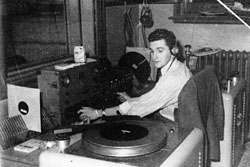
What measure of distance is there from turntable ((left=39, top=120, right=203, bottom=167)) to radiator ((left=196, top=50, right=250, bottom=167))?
4.01ft

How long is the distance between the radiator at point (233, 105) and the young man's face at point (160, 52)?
59 cm

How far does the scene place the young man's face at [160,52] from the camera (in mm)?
2527

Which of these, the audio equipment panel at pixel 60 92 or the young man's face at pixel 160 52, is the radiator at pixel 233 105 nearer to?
the young man's face at pixel 160 52

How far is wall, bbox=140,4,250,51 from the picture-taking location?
3.99 metres

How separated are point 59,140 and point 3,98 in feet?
2.02

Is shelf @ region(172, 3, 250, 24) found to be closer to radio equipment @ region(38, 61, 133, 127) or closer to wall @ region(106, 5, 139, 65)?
wall @ region(106, 5, 139, 65)

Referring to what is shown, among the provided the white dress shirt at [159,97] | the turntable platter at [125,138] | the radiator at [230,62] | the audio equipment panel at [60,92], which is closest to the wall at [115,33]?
the radiator at [230,62]

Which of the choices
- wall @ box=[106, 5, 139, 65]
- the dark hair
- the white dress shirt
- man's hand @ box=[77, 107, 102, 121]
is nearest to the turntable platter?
man's hand @ box=[77, 107, 102, 121]

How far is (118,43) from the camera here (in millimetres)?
3582

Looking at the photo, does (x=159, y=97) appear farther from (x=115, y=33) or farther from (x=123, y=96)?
(x=115, y=33)

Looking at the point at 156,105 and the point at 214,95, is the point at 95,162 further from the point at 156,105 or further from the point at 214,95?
the point at 214,95

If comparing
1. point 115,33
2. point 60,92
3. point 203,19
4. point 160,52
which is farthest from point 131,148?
point 203,19

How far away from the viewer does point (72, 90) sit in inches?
85.0

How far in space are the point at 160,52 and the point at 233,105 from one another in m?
0.77
